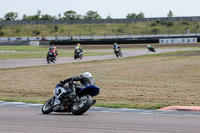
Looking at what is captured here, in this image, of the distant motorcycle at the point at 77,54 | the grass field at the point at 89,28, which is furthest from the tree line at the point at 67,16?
the distant motorcycle at the point at 77,54

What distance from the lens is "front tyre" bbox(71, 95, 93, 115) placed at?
9867mm

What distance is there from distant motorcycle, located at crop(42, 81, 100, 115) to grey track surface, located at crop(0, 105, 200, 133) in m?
0.16

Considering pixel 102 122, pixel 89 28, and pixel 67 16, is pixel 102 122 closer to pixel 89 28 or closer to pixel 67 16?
pixel 89 28

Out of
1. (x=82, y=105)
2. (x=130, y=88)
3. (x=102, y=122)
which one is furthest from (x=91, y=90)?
(x=130, y=88)

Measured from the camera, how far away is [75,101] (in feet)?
33.3

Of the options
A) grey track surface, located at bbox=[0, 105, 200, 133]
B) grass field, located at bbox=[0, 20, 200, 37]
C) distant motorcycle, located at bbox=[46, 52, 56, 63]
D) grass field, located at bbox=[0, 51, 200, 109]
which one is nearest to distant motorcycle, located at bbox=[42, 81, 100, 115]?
grey track surface, located at bbox=[0, 105, 200, 133]

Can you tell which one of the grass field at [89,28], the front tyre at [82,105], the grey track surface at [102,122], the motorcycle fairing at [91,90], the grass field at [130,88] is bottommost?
the grass field at [130,88]

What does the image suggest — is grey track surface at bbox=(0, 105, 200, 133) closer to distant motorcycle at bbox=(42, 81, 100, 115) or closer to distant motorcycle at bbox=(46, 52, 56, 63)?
distant motorcycle at bbox=(42, 81, 100, 115)

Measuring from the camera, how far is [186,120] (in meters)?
9.16

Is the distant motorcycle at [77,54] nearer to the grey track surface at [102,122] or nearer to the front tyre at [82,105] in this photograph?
the grey track surface at [102,122]

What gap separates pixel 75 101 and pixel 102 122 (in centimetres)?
130

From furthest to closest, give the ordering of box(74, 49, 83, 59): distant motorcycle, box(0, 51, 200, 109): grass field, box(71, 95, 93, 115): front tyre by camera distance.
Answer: box(74, 49, 83, 59): distant motorcycle < box(0, 51, 200, 109): grass field < box(71, 95, 93, 115): front tyre

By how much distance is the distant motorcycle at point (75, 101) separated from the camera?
32.5 feet

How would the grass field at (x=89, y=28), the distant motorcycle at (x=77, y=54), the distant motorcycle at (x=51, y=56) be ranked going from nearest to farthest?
the distant motorcycle at (x=51, y=56)
the distant motorcycle at (x=77, y=54)
the grass field at (x=89, y=28)
